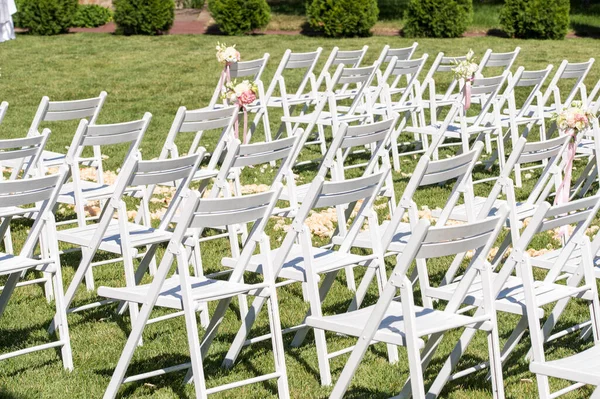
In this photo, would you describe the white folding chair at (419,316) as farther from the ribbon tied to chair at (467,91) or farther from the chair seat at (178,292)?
the ribbon tied to chair at (467,91)

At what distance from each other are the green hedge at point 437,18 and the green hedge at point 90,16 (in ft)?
26.4

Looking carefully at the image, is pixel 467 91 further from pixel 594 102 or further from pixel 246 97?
pixel 246 97

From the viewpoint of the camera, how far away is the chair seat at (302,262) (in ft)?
17.2

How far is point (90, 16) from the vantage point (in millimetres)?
27281

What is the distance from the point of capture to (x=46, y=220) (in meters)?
5.38

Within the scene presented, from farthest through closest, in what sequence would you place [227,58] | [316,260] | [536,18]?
[536,18] < [227,58] < [316,260]

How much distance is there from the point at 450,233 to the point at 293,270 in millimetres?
1207

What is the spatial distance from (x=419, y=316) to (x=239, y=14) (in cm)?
2111

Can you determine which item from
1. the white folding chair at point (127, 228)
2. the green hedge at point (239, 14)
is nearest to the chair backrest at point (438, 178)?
the white folding chair at point (127, 228)

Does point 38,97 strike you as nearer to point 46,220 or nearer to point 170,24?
point 170,24

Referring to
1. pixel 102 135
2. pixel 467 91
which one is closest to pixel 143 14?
pixel 467 91

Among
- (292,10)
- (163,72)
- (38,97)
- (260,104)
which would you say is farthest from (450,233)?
(292,10)

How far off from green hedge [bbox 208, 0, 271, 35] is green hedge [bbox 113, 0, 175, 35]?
1.13m

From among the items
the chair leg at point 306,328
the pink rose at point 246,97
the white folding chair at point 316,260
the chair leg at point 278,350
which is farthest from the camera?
the pink rose at point 246,97
